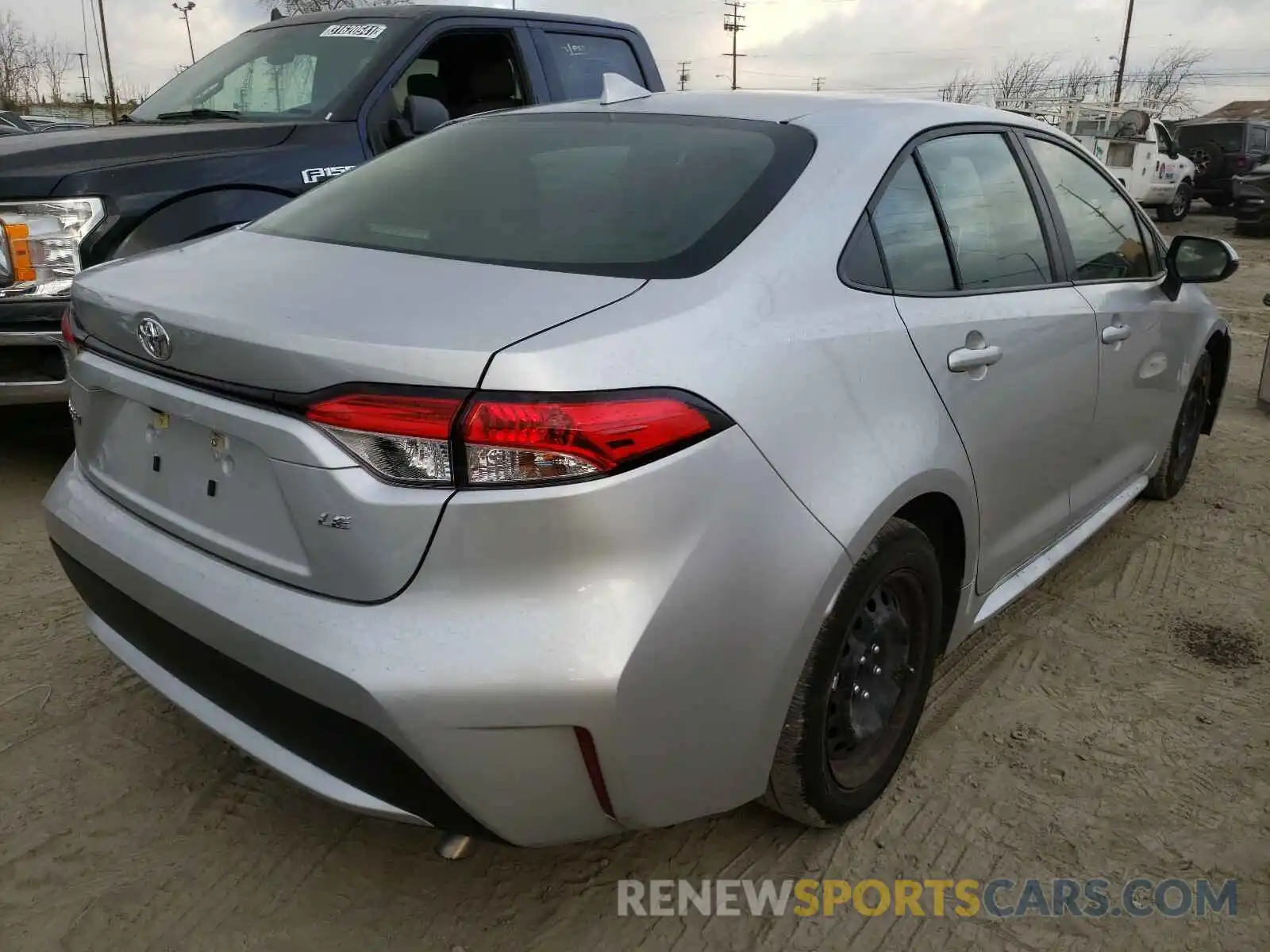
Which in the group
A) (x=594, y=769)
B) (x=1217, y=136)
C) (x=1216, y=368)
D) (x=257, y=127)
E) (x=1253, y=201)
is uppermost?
(x=257, y=127)

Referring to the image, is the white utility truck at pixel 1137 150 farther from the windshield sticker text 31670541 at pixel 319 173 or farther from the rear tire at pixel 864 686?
the rear tire at pixel 864 686

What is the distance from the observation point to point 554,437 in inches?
64.1

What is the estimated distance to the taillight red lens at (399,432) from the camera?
163cm

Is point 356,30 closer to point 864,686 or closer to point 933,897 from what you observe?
point 864,686

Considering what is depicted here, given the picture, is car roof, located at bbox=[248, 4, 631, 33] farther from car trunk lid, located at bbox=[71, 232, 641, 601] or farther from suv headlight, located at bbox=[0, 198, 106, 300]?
car trunk lid, located at bbox=[71, 232, 641, 601]

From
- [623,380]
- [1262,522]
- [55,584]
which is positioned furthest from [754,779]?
[1262,522]

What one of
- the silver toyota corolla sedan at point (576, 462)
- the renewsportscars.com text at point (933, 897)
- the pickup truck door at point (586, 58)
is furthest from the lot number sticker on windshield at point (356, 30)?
the renewsportscars.com text at point (933, 897)

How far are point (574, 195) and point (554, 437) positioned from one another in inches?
36.7

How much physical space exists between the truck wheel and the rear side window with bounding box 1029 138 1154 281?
1783 cm

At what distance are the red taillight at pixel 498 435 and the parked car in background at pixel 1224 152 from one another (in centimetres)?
2241

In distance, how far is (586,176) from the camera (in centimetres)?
244

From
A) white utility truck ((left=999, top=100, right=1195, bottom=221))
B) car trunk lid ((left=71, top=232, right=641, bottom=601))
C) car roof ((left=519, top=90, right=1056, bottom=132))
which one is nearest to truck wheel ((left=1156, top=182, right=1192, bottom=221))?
A: white utility truck ((left=999, top=100, right=1195, bottom=221))

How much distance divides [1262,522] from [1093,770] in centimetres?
242

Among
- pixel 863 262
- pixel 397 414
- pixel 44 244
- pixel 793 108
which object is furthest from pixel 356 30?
pixel 397 414
